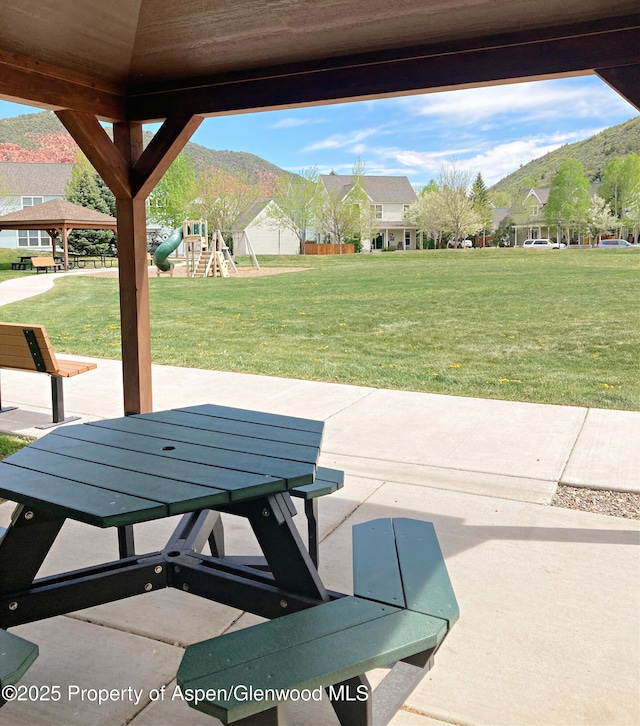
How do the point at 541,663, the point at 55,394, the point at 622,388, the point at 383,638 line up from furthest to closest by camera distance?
the point at 622,388
the point at 55,394
the point at 541,663
the point at 383,638

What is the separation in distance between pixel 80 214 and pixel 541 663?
29.3 metres

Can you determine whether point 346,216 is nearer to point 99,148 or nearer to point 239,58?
point 99,148

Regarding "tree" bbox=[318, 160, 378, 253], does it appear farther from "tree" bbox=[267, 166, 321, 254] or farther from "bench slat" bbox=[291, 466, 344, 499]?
"bench slat" bbox=[291, 466, 344, 499]

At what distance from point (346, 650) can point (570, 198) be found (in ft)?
226

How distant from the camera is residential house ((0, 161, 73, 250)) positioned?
53.2 metres

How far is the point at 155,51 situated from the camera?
447cm

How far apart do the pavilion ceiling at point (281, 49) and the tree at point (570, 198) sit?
65.2 m

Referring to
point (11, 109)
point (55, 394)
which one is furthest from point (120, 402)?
point (11, 109)

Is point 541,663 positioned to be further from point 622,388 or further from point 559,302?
point 559,302

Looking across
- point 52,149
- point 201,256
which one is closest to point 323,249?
point 201,256

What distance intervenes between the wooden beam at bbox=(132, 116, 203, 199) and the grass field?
3567mm

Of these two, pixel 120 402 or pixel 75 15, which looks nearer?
pixel 75 15

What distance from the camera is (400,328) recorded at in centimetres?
1273

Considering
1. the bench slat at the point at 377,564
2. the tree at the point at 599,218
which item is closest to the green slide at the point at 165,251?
the bench slat at the point at 377,564
